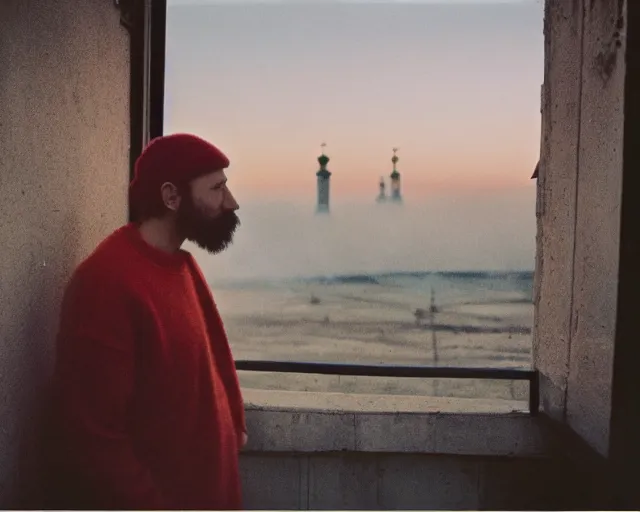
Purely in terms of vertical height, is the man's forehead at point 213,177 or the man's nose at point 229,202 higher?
the man's forehead at point 213,177

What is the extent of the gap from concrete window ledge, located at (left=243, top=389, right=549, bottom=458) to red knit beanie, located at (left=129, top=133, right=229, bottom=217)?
1108mm

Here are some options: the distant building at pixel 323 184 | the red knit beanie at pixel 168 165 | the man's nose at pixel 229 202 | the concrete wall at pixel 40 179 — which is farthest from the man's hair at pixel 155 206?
the distant building at pixel 323 184

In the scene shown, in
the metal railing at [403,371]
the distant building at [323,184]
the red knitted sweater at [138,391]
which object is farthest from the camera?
the metal railing at [403,371]

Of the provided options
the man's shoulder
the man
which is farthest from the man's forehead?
the man's shoulder

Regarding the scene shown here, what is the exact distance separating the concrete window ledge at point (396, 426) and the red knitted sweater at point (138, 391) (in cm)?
65

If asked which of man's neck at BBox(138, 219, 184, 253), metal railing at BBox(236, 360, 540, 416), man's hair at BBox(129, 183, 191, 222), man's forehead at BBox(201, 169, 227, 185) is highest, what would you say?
man's forehead at BBox(201, 169, 227, 185)

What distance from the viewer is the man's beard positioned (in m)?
1.98

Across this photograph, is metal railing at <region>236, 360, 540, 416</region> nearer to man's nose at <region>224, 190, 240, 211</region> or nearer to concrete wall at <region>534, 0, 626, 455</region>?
concrete wall at <region>534, 0, 626, 455</region>

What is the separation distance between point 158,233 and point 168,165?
190 millimetres

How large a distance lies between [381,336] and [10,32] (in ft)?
5.43

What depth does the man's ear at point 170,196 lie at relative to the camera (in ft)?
6.44

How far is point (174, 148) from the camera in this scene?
1968 millimetres

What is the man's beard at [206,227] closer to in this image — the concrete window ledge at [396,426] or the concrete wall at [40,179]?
the concrete wall at [40,179]

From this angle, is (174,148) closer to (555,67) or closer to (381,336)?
(381,336)
